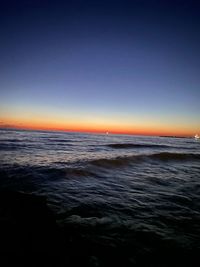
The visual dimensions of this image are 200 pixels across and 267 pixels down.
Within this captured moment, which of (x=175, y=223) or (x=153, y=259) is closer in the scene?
(x=153, y=259)

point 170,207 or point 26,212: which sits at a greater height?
point 26,212

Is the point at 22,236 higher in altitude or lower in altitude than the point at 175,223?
higher

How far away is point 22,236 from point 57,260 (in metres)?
0.87

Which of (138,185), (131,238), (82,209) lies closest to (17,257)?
(131,238)

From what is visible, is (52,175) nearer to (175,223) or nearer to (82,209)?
(82,209)

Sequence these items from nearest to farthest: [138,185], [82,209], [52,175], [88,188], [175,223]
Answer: [175,223] < [82,209] < [88,188] < [138,185] < [52,175]

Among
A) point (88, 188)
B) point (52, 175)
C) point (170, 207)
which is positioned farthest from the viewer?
point (52, 175)

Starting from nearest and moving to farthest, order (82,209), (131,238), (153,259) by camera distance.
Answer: (153,259)
(131,238)
(82,209)

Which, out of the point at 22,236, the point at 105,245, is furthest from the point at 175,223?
the point at 22,236

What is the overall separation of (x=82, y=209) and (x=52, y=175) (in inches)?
173

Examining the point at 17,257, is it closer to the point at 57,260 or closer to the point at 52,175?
the point at 57,260

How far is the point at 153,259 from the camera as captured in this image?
3.41 metres

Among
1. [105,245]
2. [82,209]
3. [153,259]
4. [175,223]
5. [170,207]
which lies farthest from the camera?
[170,207]

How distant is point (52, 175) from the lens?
9484 mm
